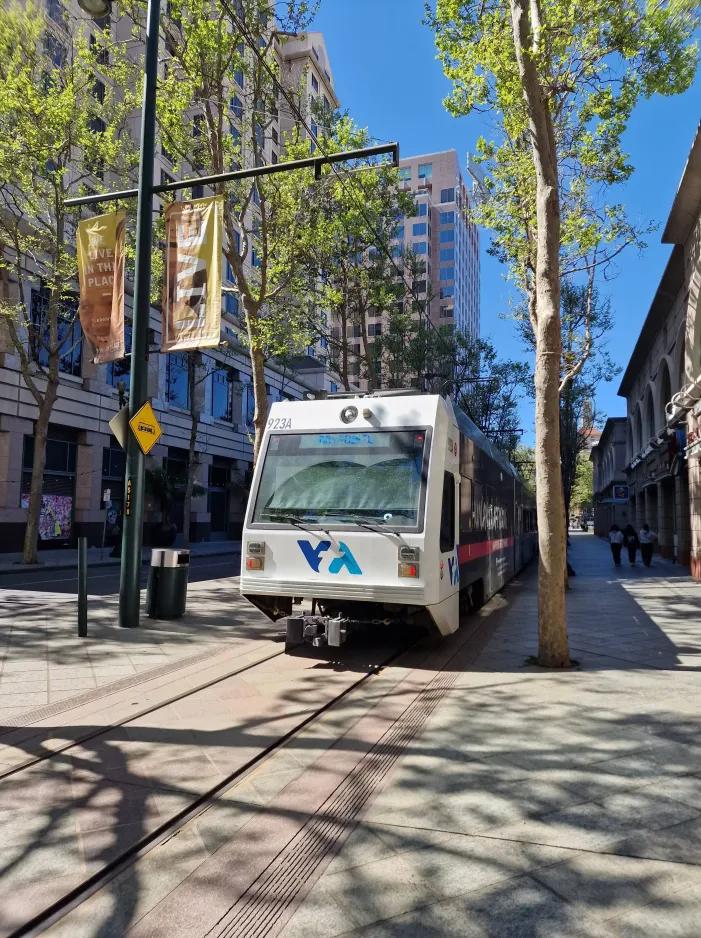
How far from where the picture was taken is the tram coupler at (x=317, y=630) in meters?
7.06

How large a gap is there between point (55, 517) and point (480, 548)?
19890 mm

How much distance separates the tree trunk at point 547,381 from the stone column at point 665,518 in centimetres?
1902

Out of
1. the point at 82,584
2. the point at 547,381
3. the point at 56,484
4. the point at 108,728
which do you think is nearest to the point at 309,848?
the point at 108,728

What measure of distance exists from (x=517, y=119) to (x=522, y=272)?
12.6 ft

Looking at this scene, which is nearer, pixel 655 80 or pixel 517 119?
pixel 655 80

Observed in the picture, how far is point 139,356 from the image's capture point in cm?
912

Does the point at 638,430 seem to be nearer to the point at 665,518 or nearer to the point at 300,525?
the point at 665,518

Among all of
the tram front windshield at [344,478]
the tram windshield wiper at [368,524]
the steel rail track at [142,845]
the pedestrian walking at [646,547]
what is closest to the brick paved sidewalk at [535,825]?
the steel rail track at [142,845]

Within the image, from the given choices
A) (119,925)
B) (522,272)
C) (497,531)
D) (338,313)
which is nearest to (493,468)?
(497,531)

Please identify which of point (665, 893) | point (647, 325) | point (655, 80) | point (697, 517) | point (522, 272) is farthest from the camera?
Result: point (647, 325)

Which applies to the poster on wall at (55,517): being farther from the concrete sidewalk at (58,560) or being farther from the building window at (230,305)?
the building window at (230,305)

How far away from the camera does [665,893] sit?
113 inches

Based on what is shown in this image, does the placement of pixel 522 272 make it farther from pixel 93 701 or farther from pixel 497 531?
pixel 93 701

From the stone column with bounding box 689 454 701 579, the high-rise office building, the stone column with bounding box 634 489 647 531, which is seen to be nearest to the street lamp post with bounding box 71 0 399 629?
the stone column with bounding box 689 454 701 579
